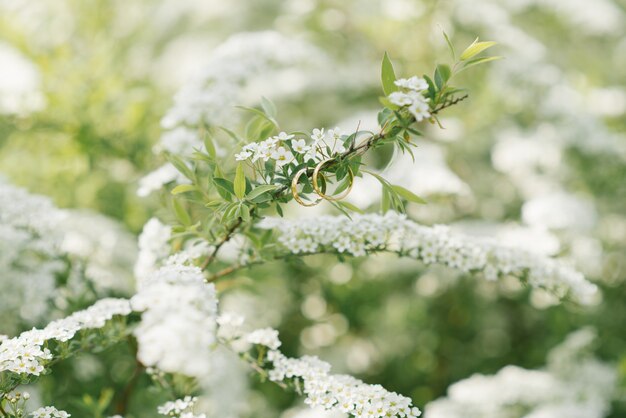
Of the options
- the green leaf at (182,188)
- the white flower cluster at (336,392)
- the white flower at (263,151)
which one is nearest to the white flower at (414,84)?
the white flower at (263,151)

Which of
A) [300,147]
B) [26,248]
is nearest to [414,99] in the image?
[300,147]

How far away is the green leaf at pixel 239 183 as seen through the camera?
3.76 ft

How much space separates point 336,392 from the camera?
4.01 ft

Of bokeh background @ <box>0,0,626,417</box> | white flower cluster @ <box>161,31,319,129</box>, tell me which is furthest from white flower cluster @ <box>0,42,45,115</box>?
white flower cluster @ <box>161,31,319,129</box>

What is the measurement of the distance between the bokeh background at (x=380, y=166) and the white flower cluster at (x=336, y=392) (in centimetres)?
79

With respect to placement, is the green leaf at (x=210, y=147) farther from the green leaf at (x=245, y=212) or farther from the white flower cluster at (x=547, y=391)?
the white flower cluster at (x=547, y=391)

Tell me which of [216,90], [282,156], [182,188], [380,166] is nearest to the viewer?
[282,156]

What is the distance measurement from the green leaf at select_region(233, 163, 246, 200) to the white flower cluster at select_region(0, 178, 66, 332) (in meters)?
0.74

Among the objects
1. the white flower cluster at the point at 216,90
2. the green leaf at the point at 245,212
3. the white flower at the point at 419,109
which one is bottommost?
the green leaf at the point at 245,212

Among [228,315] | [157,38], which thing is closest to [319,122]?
[157,38]

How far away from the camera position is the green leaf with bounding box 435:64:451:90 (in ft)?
3.67

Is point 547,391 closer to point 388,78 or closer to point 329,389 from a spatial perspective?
point 329,389

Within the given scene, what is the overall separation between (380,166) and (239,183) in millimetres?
1775

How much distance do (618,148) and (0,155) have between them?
8.18ft
